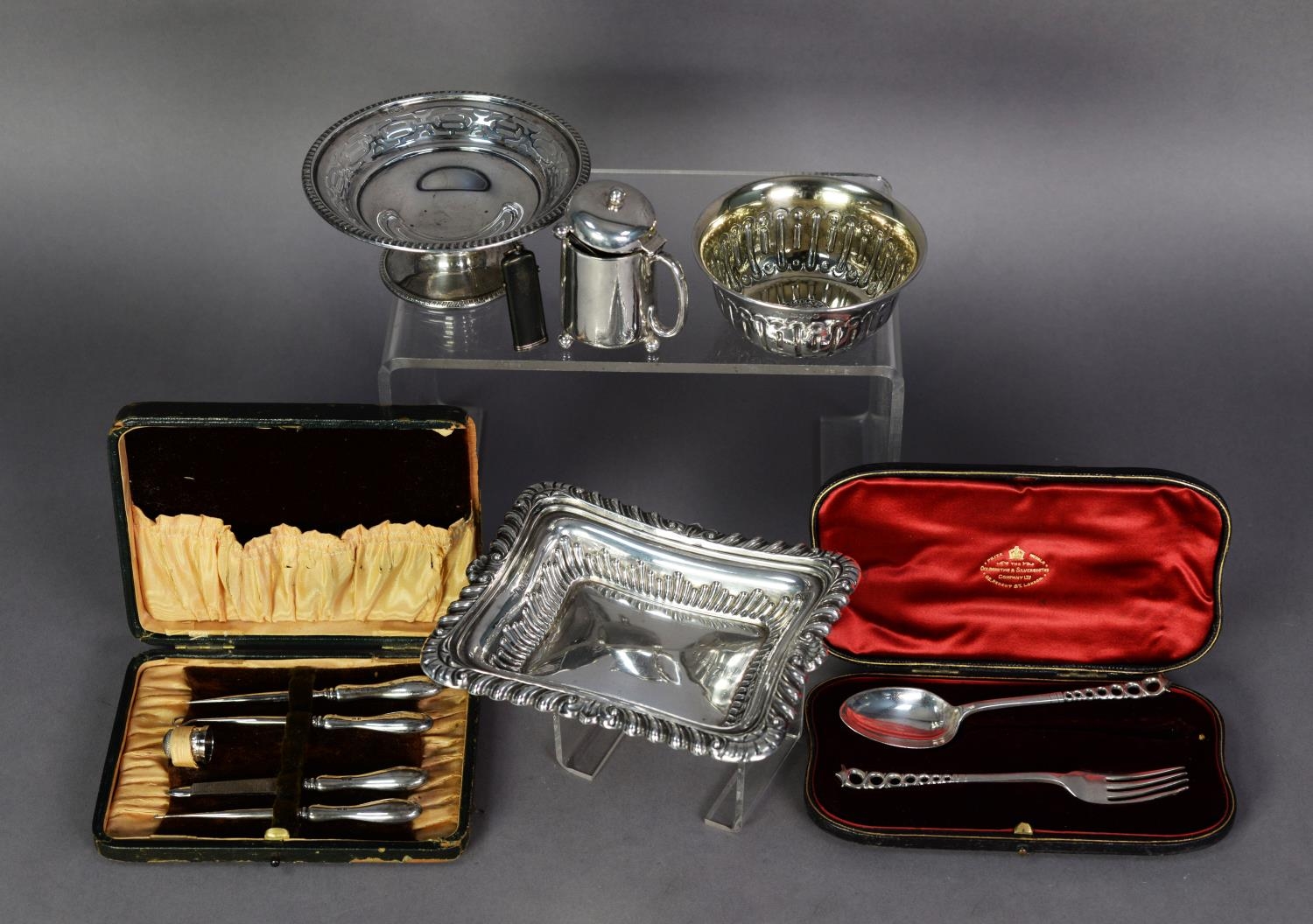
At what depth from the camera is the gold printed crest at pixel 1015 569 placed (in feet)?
10.7

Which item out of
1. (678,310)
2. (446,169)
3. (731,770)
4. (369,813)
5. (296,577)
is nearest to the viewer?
(369,813)

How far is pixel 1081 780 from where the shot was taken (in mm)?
3092

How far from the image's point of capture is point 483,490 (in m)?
3.87

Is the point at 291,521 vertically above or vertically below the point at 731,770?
above

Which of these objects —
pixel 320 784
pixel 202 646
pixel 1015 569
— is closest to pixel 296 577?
pixel 202 646

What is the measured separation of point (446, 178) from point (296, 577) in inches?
34.0

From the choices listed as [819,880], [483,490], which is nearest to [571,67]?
[483,490]

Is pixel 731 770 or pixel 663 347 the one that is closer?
pixel 731 770

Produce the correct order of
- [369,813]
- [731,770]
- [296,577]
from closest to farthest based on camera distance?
1. [369,813]
2. [731,770]
3. [296,577]

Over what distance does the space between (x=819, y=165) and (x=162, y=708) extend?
2124mm

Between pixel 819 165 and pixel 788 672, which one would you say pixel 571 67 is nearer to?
pixel 819 165

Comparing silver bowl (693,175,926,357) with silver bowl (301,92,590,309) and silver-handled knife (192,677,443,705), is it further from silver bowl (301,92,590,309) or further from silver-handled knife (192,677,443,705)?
silver-handled knife (192,677,443,705)

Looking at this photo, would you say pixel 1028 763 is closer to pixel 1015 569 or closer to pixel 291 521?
pixel 1015 569

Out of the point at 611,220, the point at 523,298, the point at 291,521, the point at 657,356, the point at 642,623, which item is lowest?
the point at 642,623
